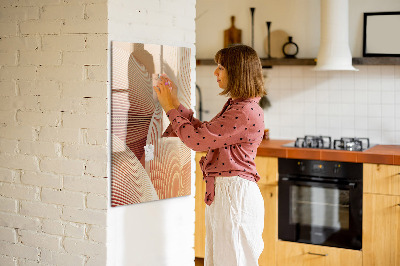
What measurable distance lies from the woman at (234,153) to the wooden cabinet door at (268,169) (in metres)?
1.35

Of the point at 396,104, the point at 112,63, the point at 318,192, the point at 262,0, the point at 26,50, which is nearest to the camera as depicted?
the point at 112,63

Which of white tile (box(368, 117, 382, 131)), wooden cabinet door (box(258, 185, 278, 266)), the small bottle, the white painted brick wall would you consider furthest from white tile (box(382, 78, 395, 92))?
the white painted brick wall

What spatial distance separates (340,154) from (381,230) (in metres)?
0.56

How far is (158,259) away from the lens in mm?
2908

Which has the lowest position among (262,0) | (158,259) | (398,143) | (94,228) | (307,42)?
(158,259)

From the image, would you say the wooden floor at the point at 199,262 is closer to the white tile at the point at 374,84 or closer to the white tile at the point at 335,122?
the white tile at the point at 335,122

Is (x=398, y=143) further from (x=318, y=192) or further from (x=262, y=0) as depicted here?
(x=262, y=0)

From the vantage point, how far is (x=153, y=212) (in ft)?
9.37

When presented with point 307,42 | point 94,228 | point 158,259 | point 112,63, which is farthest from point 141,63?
point 307,42

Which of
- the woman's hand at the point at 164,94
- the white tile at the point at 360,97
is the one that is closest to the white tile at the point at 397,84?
the white tile at the point at 360,97

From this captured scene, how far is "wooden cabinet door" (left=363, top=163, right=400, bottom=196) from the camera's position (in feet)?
11.9

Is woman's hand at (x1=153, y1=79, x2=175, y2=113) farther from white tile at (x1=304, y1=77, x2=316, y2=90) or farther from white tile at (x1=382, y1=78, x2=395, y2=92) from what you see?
white tile at (x1=382, y1=78, x2=395, y2=92)

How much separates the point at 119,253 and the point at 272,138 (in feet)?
7.45

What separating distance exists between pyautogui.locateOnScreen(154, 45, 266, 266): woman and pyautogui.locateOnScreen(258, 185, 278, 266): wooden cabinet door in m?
1.37
